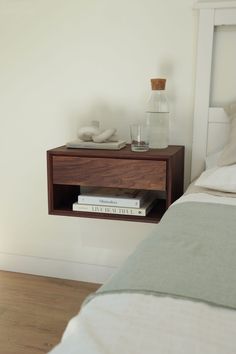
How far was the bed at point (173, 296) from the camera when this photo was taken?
607 millimetres

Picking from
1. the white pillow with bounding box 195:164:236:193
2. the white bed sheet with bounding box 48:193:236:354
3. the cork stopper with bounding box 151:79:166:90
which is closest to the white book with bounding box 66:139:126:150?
the cork stopper with bounding box 151:79:166:90

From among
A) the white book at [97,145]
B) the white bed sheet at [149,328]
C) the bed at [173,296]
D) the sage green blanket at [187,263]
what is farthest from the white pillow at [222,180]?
the white bed sheet at [149,328]

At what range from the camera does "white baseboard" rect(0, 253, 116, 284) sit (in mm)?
2322

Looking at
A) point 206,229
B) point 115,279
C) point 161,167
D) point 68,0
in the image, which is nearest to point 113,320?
point 115,279

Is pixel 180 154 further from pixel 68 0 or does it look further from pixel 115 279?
pixel 115 279

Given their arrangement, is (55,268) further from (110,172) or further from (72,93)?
(72,93)

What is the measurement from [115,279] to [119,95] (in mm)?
1416

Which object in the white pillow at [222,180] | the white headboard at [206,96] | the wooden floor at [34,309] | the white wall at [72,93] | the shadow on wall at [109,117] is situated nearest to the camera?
the white pillow at [222,180]

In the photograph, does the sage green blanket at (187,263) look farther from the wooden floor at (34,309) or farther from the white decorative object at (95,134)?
the wooden floor at (34,309)

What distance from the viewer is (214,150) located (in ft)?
6.54

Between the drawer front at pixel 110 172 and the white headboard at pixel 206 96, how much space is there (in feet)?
1.03

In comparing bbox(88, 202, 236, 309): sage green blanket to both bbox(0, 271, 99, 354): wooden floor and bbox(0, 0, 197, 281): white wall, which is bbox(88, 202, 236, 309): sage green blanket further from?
bbox(0, 271, 99, 354): wooden floor

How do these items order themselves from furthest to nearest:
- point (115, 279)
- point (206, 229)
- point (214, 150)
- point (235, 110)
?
point (214, 150) → point (235, 110) → point (206, 229) → point (115, 279)

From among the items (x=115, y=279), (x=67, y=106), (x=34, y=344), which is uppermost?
(x=67, y=106)
